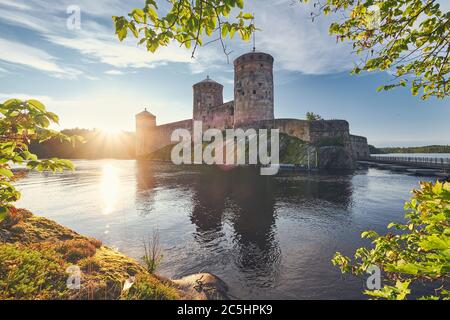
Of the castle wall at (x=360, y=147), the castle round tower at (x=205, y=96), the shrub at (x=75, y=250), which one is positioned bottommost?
the shrub at (x=75, y=250)

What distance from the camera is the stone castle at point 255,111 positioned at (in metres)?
49.3

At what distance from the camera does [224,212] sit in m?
16.7

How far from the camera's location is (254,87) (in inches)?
2180

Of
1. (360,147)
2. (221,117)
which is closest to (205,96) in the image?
(221,117)

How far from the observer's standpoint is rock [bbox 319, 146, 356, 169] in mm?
46000

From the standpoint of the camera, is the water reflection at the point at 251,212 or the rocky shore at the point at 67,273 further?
the water reflection at the point at 251,212

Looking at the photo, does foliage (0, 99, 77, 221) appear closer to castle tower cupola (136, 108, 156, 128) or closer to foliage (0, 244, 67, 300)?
foliage (0, 244, 67, 300)

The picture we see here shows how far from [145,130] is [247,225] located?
264 feet

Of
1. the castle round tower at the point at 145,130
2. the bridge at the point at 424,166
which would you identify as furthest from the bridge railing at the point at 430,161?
the castle round tower at the point at 145,130

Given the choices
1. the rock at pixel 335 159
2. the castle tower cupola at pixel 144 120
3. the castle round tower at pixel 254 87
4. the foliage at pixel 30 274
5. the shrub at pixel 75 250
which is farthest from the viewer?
the castle tower cupola at pixel 144 120

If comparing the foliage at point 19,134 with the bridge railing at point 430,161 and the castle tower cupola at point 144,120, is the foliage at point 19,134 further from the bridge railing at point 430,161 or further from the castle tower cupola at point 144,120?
the castle tower cupola at point 144,120

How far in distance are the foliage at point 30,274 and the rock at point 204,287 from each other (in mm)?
3393

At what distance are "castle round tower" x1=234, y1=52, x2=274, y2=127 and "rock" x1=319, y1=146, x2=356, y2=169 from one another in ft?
56.7
